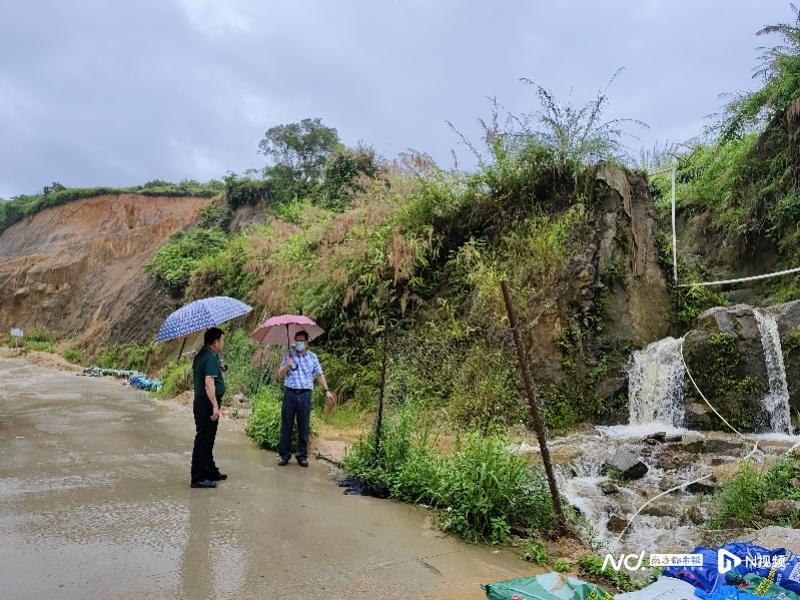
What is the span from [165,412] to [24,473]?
5.40m

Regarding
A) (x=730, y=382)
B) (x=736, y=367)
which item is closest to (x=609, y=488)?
(x=730, y=382)

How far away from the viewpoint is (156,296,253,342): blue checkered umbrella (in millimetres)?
6039

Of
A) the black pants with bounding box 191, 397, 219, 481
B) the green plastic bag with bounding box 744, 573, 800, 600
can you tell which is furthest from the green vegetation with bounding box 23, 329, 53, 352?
the green plastic bag with bounding box 744, 573, 800, 600

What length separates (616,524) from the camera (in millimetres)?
5676

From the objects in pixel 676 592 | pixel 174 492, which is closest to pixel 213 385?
pixel 174 492

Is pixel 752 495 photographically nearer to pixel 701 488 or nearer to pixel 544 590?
pixel 701 488

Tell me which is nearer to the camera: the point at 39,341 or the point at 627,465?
the point at 627,465


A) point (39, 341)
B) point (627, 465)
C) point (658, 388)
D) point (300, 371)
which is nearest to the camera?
point (627, 465)

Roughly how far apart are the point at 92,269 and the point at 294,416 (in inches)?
1147

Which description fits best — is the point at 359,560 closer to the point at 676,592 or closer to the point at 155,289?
the point at 676,592

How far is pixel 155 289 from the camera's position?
926 inches

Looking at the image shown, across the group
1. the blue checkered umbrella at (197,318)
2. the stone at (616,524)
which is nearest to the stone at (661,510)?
the stone at (616,524)

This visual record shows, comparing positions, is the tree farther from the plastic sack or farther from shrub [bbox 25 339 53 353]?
the plastic sack

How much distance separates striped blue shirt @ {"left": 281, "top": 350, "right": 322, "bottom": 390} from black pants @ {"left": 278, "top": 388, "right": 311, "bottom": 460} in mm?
88
